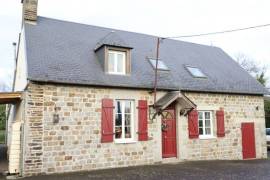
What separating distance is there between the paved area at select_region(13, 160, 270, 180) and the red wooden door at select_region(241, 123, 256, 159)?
314cm

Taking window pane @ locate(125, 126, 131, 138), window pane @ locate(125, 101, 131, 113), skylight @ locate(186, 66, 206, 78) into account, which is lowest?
window pane @ locate(125, 126, 131, 138)

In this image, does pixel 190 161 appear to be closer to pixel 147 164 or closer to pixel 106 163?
pixel 147 164

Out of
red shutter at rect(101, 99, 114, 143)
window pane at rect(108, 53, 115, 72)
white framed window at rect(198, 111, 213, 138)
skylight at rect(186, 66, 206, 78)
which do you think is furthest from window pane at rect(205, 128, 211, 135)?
window pane at rect(108, 53, 115, 72)

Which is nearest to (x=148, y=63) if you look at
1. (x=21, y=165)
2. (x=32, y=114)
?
(x=32, y=114)

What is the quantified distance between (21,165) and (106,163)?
9.30 ft

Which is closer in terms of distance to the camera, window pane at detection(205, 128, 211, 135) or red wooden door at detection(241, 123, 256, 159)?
window pane at detection(205, 128, 211, 135)

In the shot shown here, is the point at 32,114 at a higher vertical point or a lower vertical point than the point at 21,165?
higher

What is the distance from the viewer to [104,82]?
10.6 m

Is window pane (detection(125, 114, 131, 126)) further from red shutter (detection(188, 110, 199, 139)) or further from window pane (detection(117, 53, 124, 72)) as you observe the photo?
red shutter (detection(188, 110, 199, 139))

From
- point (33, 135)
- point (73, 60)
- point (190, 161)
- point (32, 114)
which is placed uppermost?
point (73, 60)

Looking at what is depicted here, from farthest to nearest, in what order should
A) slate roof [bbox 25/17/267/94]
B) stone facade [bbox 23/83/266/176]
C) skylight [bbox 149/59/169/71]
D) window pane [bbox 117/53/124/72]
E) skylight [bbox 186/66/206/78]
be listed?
skylight [bbox 186/66/206/78], skylight [bbox 149/59/169/71], window pane [bbox 117/53/124/72], slate roof [bbox 25/17/267/94], stone facade [bbox 23/83/266/176]

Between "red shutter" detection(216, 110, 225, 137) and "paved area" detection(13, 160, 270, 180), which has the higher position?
"red shutter" detection(216, 110, 225, 137)

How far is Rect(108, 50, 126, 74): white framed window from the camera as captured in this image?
37.7 feet

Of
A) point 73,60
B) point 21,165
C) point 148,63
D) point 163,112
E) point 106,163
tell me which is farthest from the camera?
point 148,63
